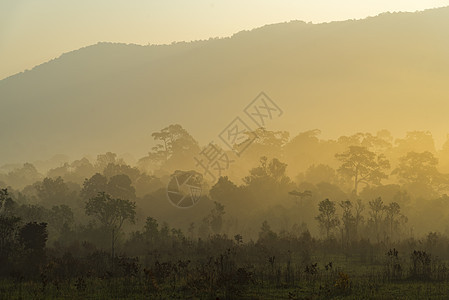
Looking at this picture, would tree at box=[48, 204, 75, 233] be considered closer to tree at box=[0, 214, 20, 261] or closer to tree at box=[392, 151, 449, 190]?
tree at box=[0, 214, 20, 261]

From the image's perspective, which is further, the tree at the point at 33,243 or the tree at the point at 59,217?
the tree at the point at 59,217

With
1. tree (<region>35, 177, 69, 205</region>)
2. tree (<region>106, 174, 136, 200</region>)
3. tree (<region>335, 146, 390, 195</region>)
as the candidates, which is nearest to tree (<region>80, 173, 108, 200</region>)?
tree (<region>106, 174, 136, 200</region>)

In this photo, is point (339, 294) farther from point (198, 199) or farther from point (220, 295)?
point (198, 199)

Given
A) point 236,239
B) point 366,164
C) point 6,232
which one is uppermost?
point 366,164

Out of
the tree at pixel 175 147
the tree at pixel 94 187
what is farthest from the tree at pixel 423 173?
the tree at pixel 175 147

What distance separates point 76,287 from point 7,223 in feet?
43.3

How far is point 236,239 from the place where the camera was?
43938 millimetres

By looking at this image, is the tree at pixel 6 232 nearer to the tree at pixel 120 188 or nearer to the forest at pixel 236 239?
the forest at pixel 236 239

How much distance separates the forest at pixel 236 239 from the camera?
2783 cm

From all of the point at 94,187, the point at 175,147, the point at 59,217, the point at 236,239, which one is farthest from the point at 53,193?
the point at 175,147

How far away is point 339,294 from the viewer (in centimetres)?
2591

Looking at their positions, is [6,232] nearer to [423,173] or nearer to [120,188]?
[120,188]

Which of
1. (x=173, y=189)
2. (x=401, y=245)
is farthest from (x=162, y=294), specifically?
(x=173, y=189)

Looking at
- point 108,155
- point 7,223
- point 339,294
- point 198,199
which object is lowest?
point 339,294
